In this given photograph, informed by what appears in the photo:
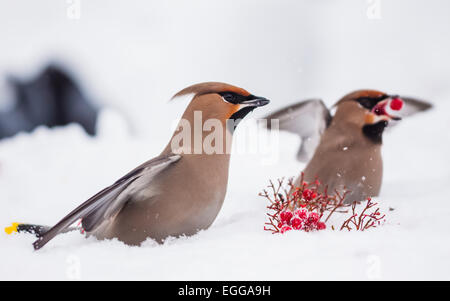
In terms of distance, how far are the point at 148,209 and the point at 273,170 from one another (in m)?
0.77

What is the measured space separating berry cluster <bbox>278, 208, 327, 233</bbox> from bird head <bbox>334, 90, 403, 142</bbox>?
0.52m

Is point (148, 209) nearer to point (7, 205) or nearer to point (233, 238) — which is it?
point (233, 238)

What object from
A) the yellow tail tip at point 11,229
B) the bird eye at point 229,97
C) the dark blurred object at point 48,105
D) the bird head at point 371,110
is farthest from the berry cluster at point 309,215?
the dark blurred object at point 48,105

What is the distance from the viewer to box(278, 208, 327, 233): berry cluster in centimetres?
140

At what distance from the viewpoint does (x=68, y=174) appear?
2094 mm

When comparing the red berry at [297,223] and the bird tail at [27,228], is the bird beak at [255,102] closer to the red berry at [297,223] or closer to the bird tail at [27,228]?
the red berry at [297,223]

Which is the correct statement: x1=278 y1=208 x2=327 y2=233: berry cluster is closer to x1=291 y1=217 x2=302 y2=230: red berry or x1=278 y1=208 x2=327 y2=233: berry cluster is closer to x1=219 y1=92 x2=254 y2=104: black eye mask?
x1=291 y1=217 x2=302 y2=230: red berry

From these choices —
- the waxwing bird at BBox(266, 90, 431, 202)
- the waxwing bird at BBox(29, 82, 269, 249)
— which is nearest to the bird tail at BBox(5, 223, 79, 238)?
the waxwing bird at BBox(29, 82, 269, 249)

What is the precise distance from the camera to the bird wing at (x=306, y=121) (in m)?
1.96

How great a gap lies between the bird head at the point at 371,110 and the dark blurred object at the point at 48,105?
140cm

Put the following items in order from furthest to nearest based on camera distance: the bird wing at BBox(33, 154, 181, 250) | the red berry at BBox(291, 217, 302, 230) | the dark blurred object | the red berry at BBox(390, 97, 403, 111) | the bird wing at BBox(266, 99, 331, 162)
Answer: the dark blurred object
the bird wing at BBox(266, 99, 331, 162)
the red berry at BBox(390, 97, 403, 111)
the red berry at BBox(291, 217, 302, 230)
the bird wing at BBox(33, 154, 181, 250)

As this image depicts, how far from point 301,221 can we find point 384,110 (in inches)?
23.2

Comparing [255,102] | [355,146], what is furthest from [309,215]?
[355,146]

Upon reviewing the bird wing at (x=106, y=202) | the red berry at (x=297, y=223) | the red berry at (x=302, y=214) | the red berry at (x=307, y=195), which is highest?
the bird wing at (x=106, y=202)
